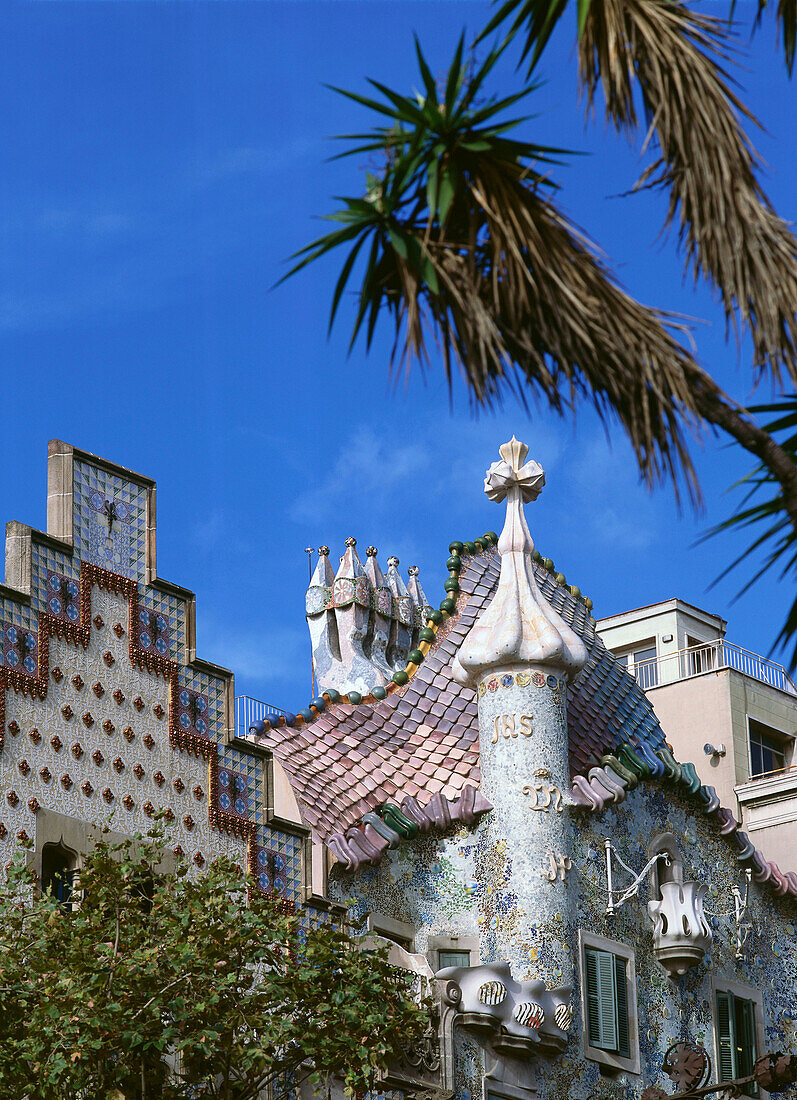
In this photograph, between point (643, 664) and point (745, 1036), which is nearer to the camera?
point (745, 1036)

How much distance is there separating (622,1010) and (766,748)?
12.4 m

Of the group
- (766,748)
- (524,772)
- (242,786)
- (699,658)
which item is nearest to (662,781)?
(524,772)

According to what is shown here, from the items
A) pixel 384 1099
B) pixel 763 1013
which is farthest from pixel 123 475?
pixel 763 1013

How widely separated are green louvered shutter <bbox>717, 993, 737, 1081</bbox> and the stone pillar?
331cm

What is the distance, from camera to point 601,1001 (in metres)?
23.3

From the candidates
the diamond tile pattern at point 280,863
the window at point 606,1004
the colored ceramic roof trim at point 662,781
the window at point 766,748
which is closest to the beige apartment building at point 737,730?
the window at point 766,748

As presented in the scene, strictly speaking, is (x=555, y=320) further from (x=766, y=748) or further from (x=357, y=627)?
(x=766, y=748)

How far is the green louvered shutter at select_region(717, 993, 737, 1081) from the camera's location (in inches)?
984

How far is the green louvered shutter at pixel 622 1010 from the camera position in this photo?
23.6m

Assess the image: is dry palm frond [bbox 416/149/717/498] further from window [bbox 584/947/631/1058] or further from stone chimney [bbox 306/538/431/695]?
stone chimney [bbox 306/538/431/695]

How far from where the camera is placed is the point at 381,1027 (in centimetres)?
1852

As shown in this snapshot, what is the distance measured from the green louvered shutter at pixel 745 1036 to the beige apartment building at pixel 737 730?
588 cm

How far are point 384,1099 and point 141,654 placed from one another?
515cm

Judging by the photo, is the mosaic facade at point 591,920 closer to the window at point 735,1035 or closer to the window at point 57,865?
the window at point 735,1035
